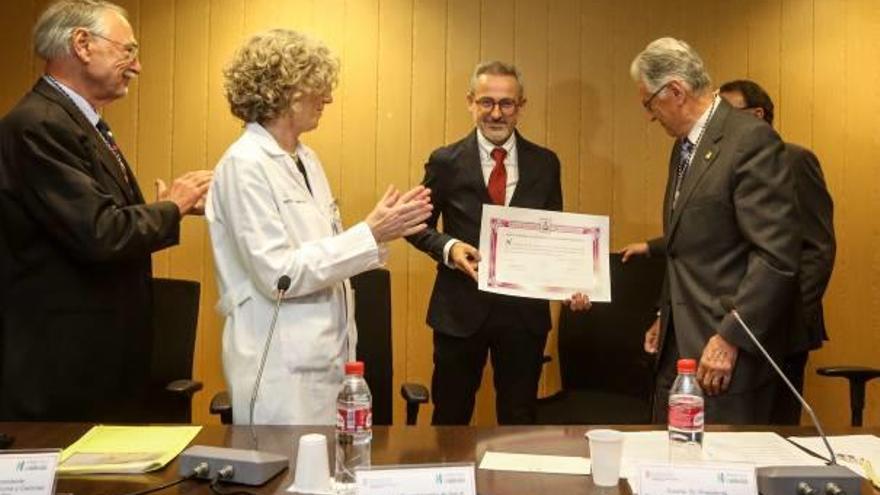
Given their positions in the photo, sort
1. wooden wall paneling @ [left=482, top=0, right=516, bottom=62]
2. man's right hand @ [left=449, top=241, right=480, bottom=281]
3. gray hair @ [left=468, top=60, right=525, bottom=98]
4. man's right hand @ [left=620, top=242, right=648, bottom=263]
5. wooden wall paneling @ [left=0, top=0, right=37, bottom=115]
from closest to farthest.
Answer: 1. man's right hand @ [left=449, top=241, right=480, bottom=281]
2. gray hair @ [left=468, top=60, right=525, bottom=98]
3. man's right hand @ [left=620, top=242, right=648, bottom=263]
4. wooden wall paneling @ [left=0, top=0, right=37, bottom=115]
5. wooden wall paneling @ [left=482, top=0, right=516, bottom=62]

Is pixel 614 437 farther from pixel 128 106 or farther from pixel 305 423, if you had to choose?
pixel 128 106

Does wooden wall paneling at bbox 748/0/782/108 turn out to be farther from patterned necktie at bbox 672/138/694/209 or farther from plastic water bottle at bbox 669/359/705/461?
plastic water bottle at bbox 669/359/705/461

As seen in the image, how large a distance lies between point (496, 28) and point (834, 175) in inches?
61.3

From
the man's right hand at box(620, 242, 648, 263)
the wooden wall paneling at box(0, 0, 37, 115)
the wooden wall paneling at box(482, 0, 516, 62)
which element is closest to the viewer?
the man's right hand at box(620, 242, 648, 263)

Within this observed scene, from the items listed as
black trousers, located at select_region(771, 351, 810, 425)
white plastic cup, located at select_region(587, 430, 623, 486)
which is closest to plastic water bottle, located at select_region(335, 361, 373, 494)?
white plastic cup, located at select_region(587, 430, 623, 486)

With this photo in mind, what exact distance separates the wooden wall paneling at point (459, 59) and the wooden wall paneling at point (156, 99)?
1.14 meters

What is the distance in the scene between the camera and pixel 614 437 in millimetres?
1623

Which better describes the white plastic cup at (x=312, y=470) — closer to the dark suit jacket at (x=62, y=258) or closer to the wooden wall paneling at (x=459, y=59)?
the dark suit jacket at (x=62, y=258)

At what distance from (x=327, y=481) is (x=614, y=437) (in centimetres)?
51

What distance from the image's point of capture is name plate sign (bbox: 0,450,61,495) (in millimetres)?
1440

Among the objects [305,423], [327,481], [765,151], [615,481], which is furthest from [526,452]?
[765,151]

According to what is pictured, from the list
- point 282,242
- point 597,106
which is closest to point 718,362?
point 282,242

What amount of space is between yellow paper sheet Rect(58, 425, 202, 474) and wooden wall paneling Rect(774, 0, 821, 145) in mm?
2919

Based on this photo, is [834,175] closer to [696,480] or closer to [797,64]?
[797,64]
